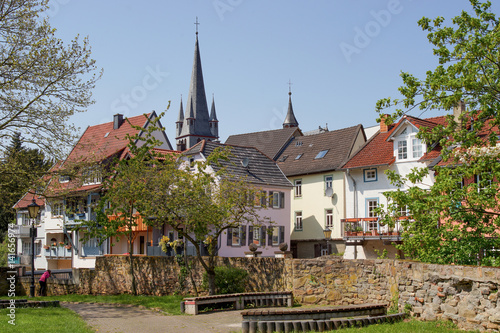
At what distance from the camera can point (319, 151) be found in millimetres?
47000

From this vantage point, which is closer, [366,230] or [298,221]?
[366,230]

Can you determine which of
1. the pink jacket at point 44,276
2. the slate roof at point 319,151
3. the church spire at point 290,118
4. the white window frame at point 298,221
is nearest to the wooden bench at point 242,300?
the pink jacket at point 44,276

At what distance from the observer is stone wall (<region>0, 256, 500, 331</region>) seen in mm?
13039

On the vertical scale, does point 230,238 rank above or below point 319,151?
below

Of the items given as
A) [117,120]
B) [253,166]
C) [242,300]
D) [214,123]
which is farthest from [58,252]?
[214,123]

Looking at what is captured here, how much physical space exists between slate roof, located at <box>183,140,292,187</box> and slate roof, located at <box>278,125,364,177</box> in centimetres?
279

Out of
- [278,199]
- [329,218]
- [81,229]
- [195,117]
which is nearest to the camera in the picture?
[278,199]

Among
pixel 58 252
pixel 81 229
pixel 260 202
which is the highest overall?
pixel 260 202

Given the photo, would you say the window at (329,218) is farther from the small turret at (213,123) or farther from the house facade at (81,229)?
the small turret at (213,123)

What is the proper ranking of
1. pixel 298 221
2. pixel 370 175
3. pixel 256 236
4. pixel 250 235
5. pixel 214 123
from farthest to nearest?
pixel 214 123 → pixel 298 221 → pixel 256 236 → pixel 250 235 → pixel 370 175

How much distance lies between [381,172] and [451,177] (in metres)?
22.3

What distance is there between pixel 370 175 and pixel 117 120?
22893 millimetres

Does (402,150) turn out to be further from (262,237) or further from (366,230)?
(262,237)

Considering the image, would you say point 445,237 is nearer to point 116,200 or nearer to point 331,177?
point 116,200
